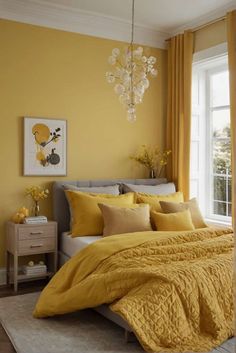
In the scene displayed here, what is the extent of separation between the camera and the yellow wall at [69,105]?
4.41 metres

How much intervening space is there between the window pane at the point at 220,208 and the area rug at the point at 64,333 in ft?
8.26

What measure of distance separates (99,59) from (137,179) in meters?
1.63

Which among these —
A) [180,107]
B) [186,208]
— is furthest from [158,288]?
[180,107]

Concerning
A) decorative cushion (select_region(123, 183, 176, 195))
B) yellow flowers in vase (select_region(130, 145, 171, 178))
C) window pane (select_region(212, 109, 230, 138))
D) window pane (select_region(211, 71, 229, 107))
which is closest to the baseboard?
decorative cushion (select_region(123, 183, 176, 195))

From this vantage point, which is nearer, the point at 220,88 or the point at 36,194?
the point at 36,194

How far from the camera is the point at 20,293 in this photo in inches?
160

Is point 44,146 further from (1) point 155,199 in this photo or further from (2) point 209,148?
(2) point 209,148

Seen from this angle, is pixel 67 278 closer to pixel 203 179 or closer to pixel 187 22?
pixel 203 179

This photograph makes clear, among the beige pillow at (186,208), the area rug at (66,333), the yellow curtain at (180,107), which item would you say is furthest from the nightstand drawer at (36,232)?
the yellow curtain at (180,107)

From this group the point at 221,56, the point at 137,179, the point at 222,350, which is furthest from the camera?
the point at 137,179

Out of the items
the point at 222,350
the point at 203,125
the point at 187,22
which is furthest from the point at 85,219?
the point at 187,22

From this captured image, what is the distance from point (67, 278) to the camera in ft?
10.9

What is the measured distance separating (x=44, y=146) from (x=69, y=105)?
2.01 ft

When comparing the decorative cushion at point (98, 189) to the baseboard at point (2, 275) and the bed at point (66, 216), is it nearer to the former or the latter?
the bed at point (66, 216)
